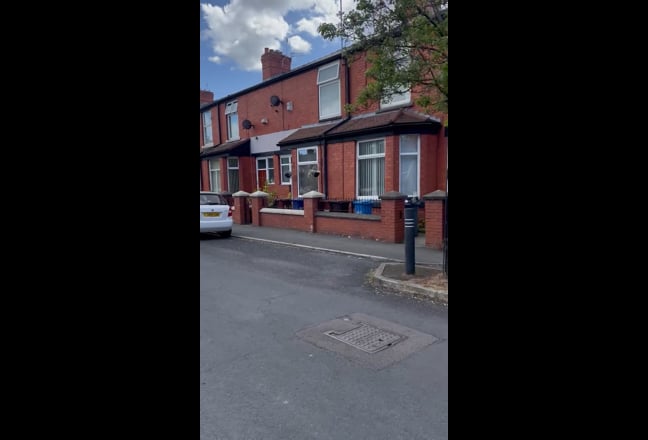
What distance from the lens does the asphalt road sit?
2.61 meters

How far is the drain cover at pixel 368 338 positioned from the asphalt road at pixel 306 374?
0.31 meters

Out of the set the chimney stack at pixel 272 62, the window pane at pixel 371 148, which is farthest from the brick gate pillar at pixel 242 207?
the chimney stack at pixel 272 62

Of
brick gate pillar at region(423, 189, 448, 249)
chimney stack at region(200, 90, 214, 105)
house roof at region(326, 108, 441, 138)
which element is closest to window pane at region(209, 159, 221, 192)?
chimney stack at region(200, 90, 214, 105)

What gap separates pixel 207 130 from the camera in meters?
25.5

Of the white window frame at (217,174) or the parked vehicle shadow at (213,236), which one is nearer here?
the parked vehicle shadow at (213,236)

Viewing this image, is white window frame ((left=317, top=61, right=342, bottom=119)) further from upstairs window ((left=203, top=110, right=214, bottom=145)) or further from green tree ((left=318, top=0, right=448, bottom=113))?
upstairs window ((left=203, top=110, right=214, bottom=145))

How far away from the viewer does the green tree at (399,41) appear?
19.4 ft

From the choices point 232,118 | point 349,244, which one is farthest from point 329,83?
point 232,118

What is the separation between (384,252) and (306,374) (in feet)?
20.2

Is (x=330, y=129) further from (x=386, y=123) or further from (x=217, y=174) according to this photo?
(x=217, y=174)

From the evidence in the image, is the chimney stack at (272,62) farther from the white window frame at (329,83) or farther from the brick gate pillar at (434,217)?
the brick gate pillar at (434,217)
